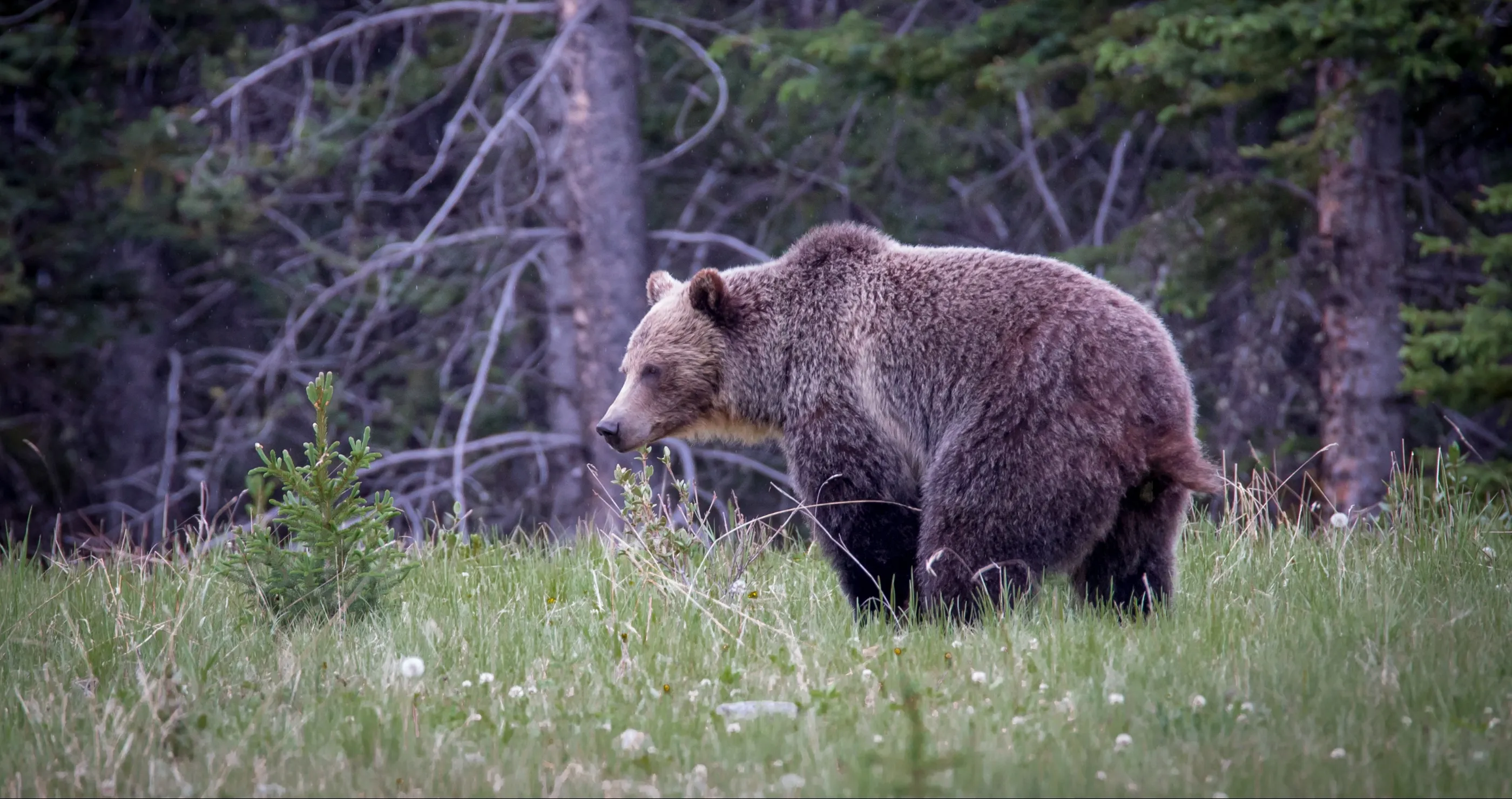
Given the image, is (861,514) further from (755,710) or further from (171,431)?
(171,431)

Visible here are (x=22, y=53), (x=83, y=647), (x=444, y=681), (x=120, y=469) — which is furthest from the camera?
(x=120, y=469)

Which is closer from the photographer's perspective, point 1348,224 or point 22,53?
point 1348,224

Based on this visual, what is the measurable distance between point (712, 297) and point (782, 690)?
2.21 m

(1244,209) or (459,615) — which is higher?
(1244,209)

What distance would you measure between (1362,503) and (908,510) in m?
6.19

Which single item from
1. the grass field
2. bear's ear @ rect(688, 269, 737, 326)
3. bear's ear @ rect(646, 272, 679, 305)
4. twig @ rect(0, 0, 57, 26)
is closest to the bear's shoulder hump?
bear's ear @ rect(688, 269, 737, 326)

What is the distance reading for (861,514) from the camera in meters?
4.99

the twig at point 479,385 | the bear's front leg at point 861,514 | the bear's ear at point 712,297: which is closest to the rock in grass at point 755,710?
the bear's front leg at point 861,514

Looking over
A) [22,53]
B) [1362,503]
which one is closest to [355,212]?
[22,53]

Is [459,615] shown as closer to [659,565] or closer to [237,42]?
[659,565]

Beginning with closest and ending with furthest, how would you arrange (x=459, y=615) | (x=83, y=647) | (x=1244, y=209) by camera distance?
1. (x=83, y=647)
2. (x=459, y=615)
3. (x=1244, y=209)

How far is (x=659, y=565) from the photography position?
4.96 metres

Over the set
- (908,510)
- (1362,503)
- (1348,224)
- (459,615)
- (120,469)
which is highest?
(1348,224)

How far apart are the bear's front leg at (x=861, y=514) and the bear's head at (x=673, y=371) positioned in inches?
34.1
